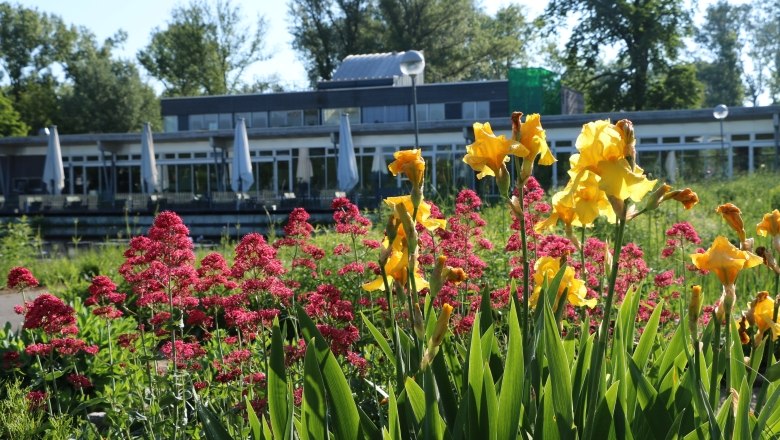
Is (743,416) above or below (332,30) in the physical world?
below

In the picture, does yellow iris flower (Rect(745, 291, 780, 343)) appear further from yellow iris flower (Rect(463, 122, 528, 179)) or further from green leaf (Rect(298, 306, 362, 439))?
green leaf (Rect(298, 306, 362, 439))

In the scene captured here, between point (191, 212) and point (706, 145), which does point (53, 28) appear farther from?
point (706, 145)

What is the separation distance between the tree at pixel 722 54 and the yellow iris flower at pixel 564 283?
57.0 meters

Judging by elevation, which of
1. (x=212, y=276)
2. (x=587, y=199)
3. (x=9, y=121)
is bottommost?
(x=212, y=276)

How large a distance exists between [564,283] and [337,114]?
33.0m

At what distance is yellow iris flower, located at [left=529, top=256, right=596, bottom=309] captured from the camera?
1993 millimetres

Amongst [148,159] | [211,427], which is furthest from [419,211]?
Answer: [148,159]

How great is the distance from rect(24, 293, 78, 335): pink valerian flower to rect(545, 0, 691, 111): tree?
113ft

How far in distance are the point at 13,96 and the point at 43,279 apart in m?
42.7

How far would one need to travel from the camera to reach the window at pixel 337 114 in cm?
3416

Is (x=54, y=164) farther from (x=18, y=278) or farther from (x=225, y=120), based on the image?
(x=18, y=278)

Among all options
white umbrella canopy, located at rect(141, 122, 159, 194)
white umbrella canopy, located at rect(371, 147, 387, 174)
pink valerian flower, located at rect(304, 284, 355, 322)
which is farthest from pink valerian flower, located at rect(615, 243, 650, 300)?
white umbrella canopy, located at rect(371, 147, 387, 174)

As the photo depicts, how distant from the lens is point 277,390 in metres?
1.81

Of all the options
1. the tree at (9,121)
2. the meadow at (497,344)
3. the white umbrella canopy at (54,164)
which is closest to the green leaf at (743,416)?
the meadow at (497,344)
